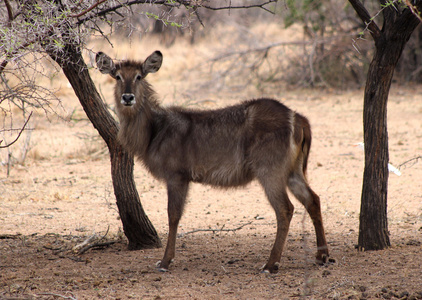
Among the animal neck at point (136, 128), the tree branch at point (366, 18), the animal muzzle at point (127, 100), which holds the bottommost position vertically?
the animal neck at point (136, 128)

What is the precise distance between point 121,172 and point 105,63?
1.25 meters

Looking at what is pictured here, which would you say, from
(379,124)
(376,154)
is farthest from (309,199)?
(379,124)

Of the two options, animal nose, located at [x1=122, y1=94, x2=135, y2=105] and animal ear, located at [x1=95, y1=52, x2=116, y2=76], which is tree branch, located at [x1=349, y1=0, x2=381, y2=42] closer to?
animal nose, located at [x1=122, y1=94, x2=135, y2=105]

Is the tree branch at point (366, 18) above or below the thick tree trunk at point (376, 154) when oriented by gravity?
above

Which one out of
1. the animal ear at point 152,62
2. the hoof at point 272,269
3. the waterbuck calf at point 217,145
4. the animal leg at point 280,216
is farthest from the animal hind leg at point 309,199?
the animal ear at point 152,62

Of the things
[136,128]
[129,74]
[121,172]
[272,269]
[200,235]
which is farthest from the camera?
[200,235]

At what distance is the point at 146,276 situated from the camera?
5062mm

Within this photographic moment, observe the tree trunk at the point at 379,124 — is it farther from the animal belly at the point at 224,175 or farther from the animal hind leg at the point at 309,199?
the animal belly at the point at 224,175

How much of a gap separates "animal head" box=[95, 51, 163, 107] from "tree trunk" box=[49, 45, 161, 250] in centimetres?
26

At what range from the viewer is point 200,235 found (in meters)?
6.68

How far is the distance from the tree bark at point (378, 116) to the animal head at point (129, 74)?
2.24 metres

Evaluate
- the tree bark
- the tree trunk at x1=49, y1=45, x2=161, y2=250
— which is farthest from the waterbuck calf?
the tree bark

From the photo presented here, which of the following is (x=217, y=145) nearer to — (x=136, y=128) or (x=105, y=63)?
(x=136, y=128)

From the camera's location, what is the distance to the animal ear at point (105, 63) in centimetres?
552
